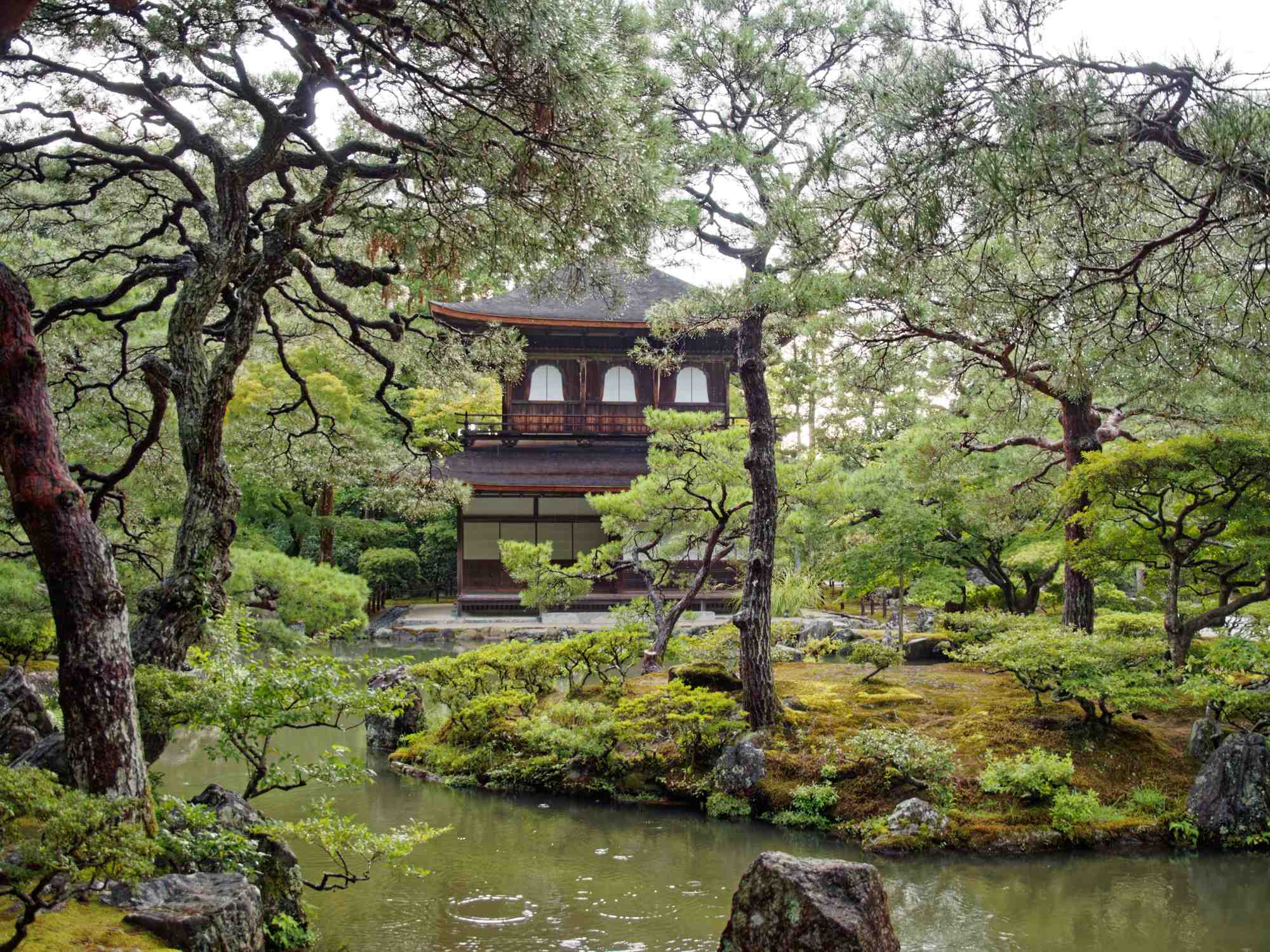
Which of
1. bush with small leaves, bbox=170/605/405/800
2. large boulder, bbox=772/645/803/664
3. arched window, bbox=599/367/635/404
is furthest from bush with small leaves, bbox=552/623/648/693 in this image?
arched window, bbox=599/367/635/404

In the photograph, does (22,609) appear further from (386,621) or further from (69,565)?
(386,621)

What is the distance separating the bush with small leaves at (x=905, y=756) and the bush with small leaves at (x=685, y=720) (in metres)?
1.06

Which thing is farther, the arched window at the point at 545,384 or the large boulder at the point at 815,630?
the arched window at the point at 545,384

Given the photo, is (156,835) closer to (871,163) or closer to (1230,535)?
(871,163)

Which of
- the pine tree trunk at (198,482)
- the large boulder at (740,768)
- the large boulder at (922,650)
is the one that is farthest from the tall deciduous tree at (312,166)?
the large boulder at (922,650)

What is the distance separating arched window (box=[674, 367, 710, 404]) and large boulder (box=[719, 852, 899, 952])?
1617cm

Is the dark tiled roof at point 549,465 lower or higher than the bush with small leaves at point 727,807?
higher

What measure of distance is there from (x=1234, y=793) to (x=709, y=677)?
14.7 ft

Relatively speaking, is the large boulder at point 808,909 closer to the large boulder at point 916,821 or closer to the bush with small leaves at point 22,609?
the large boulder at point 916,821

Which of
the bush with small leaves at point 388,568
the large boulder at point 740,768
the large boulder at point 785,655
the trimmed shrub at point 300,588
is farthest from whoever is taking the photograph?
the bush with small leaves at point 388,568

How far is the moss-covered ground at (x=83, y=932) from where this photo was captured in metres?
3.70

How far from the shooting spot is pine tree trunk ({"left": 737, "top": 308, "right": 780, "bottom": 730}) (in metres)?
8.47

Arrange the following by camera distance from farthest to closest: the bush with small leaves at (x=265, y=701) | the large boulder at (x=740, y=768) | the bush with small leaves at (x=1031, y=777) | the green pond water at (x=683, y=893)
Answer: the large boulder at (x=740, y=768), the bush with small leaves at (x=1031, y=777), the green pond water at (x=683, y=893), the bush with small leaves at (x=265, y=701)

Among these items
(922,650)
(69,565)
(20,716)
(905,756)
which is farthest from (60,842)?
(922,650)
